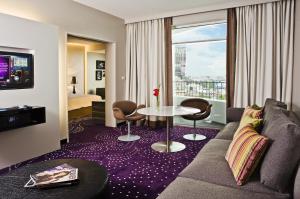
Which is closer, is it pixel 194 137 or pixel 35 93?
pixel 35 93

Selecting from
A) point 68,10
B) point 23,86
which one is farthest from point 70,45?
point 23,86

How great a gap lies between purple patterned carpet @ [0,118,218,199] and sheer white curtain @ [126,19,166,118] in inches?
36.1

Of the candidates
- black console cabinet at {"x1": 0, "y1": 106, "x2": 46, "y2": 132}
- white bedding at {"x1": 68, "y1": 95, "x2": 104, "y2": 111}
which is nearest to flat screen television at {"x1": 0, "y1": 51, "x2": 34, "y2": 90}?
black console cabinet at {"x1": 0, "y1": 106, "x2": 46, "y2": 132}

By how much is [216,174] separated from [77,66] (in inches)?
307

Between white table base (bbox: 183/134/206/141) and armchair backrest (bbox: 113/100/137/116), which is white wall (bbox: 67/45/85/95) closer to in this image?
armchair backrest (bbox: 113/100/137/116)

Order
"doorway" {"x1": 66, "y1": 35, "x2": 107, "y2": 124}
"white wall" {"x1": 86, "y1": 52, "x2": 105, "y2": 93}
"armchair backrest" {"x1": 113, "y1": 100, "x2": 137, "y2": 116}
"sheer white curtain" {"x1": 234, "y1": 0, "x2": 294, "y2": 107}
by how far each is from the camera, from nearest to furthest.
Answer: "sheer white curtain" {"x1": 234, "y1": 0, "x2": 294, "y2": 107}
"armchair backrest" {"x1": 113, "y1": 100, "x2": 137, "y2": 116}
"doorway" {"x1": 66, "y1": 35, "x2": 107, "y2": 124}
"white wall" {"x1": 86, "y1": 52, "x2": 105, "y2": 93}

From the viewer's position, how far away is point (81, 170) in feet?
6.55

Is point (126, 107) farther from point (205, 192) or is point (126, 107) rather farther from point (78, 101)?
point (205, 192)

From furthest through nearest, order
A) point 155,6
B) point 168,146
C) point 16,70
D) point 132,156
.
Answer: point 155,6
point 168,146
point 132,156
point 16,70

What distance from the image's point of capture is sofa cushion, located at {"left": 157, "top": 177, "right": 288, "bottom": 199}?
1.44 m

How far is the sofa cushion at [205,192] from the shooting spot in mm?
1441

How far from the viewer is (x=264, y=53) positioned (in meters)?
4.35

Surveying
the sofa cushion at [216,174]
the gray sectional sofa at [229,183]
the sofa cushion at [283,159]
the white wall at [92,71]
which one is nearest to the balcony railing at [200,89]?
the sofa cushion at [216,174]

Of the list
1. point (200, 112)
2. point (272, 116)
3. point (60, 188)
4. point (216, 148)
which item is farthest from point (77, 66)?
point (272, 116)
